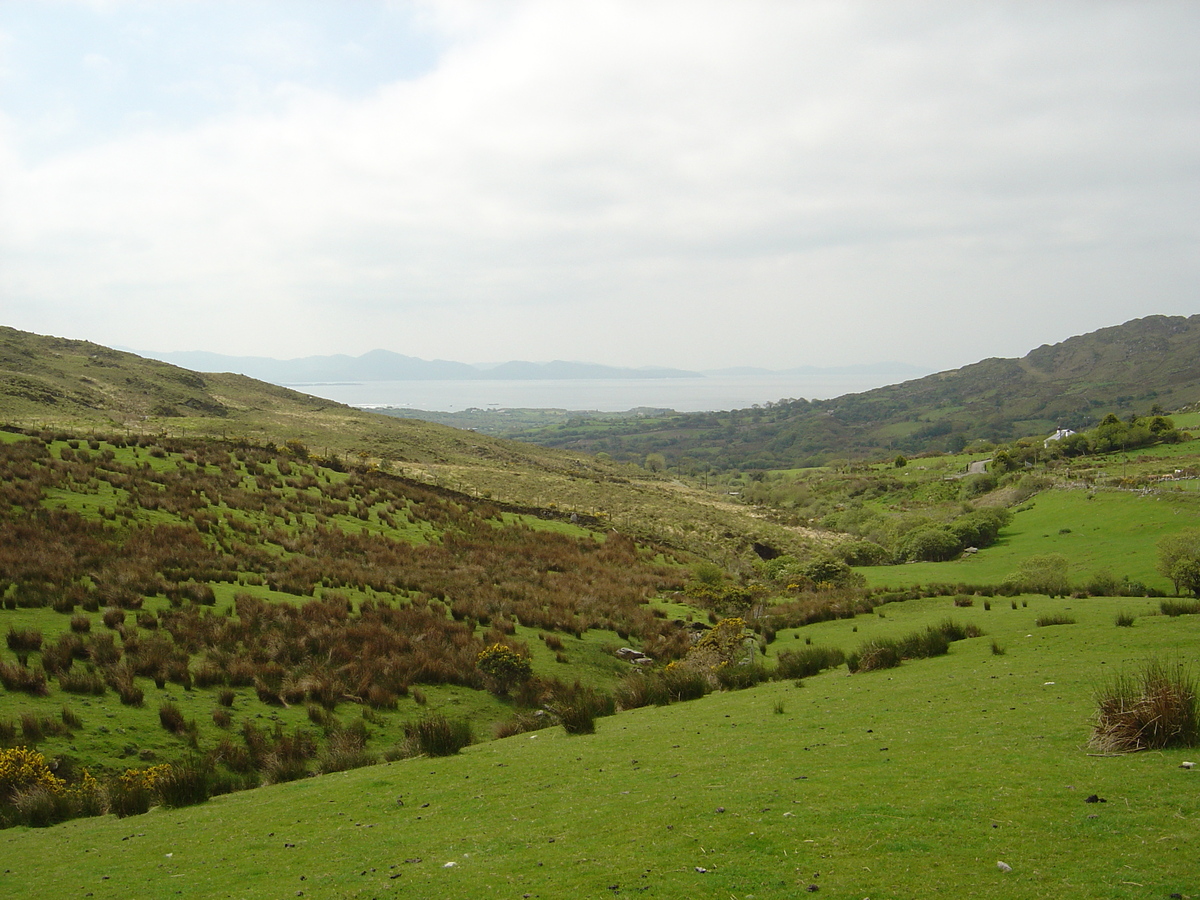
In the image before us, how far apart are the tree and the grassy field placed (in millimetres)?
10262

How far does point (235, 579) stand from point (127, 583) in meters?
2.85

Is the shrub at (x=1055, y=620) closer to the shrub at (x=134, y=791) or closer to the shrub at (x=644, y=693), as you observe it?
the shrub at (x=644, y=693)

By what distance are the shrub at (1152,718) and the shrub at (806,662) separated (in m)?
6.84

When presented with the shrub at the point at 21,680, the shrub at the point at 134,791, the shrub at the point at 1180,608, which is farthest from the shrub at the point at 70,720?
the shrub at the point at 1180,608

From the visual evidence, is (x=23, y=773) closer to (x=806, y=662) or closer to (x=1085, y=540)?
(x=806, y=662)

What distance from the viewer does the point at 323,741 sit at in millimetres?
11109

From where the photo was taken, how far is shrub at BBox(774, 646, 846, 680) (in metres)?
12.8

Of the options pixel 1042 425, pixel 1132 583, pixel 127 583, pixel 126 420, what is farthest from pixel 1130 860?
pixel 1042 425

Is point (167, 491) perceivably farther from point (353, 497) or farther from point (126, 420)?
point (126, 420)

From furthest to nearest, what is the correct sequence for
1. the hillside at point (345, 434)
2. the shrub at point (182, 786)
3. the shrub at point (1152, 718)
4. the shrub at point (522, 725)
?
1. the hillside at point (345, 434)
2. the shrub at point (522, 725)
3. the shrub at point (182, 786)
4. the shrub at point (1152, 718)

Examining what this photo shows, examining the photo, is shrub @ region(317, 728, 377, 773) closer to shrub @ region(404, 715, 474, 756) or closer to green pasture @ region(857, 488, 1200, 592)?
shrub @ region(404, 715, 474, 756)

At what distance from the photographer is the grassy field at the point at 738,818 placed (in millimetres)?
4477

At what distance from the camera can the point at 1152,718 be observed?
5.86m

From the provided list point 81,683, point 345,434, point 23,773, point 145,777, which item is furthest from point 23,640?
point 345,434
